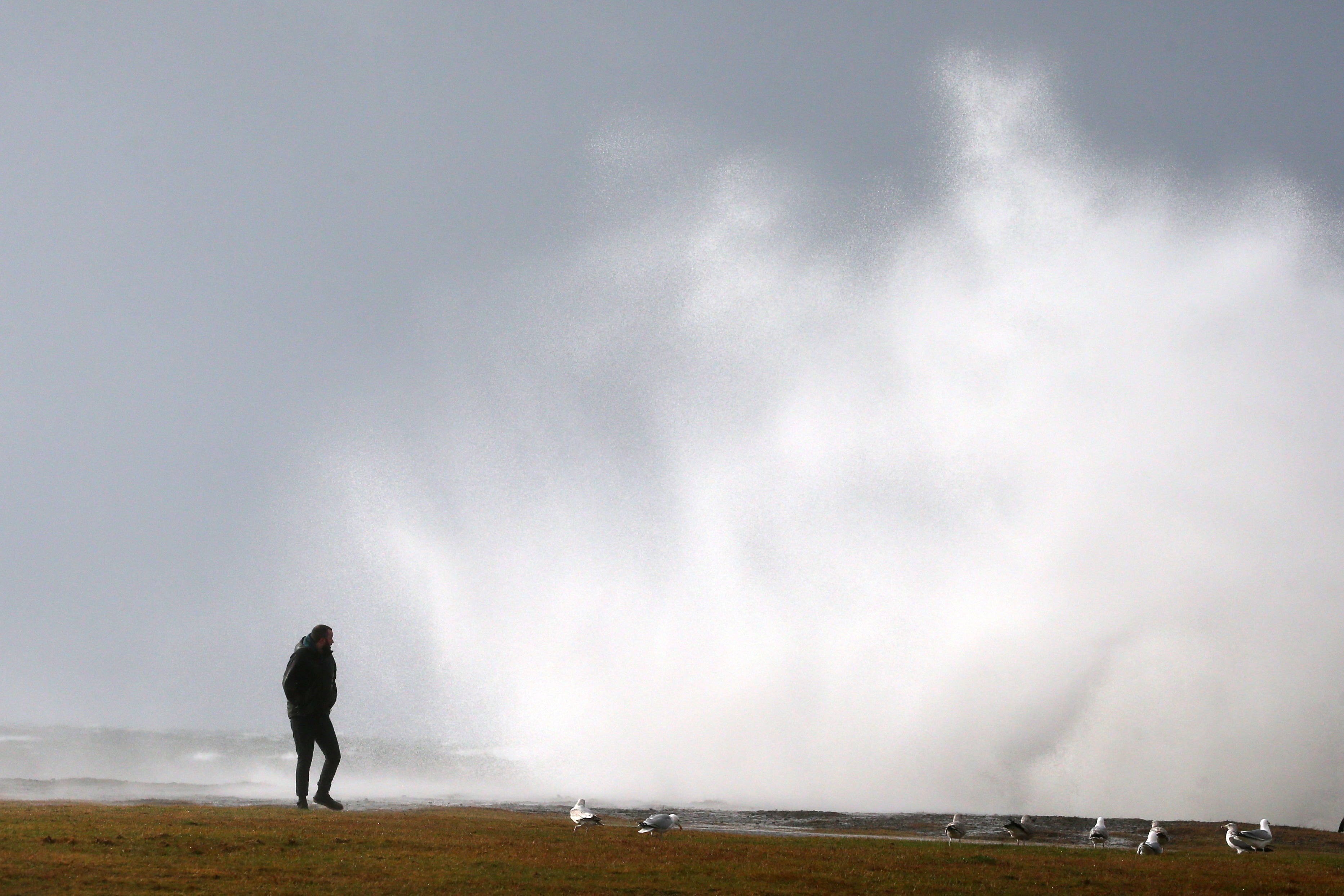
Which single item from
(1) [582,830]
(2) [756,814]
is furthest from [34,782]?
(1) [582,830]

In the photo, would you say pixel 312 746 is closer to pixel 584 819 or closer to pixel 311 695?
pixel 311 695

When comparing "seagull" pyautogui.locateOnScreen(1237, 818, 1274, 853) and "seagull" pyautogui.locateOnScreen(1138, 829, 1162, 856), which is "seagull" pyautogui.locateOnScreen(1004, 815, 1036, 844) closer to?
"seagull" pyautogui.locateOnScreen(1138, 829, 1162, 856)

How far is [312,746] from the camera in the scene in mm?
20141

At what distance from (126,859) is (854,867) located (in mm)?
9670

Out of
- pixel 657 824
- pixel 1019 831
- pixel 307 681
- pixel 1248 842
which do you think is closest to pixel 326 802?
pixel 307 681

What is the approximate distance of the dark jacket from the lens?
1964 cm

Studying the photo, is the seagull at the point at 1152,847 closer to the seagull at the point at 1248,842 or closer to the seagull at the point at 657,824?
the seagull at the point at 1248,842

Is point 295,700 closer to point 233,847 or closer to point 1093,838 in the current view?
point 233,847

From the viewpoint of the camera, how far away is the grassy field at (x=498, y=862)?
12219 mm

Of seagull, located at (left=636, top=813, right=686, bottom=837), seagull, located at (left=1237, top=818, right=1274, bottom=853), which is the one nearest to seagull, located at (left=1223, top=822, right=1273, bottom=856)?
seagull, located at (left=1237, top=818, right=1274, bottom=853)

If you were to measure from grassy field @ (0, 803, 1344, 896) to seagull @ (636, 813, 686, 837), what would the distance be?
1.08 ft

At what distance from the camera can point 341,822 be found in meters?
18.2

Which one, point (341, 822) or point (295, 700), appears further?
point (295, 700)

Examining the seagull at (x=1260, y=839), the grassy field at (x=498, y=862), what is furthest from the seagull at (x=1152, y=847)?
the seagull at (x=1260, y=839)
